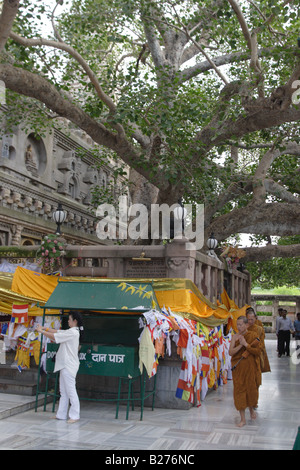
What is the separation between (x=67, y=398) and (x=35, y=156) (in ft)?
34.3

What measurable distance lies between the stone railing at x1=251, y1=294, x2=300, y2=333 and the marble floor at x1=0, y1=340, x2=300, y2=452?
76.5 ft

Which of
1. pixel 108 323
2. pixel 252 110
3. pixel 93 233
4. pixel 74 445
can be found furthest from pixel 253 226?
pixel 74 445

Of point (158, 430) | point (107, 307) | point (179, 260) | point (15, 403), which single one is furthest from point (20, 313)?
point (158, 430)

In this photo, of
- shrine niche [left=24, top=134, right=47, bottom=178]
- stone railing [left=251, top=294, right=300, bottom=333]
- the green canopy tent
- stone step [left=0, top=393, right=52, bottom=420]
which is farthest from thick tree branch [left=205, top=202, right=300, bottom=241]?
stone railing [left=251, top=294, right=300, bottom=333]

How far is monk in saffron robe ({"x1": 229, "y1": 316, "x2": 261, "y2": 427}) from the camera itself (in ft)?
25.6

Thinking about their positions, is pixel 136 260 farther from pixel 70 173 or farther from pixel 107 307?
pixel 70 173

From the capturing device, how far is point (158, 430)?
720 cm

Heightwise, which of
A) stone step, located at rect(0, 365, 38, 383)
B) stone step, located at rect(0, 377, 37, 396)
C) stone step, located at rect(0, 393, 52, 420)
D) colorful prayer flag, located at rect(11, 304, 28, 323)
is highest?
colorful prayer flag, located at rect(11, 304, 28, 323)

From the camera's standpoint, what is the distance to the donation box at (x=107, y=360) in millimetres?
7930

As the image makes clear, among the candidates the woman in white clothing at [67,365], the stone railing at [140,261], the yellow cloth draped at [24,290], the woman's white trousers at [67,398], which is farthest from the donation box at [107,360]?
the stone railing at [140,261]

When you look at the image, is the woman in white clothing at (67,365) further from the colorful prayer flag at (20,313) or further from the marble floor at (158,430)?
the colorful prayer flag at (20,313)

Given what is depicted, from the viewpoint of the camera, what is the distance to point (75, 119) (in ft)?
39.3

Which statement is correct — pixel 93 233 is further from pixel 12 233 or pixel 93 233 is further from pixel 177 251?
pixel 177 251

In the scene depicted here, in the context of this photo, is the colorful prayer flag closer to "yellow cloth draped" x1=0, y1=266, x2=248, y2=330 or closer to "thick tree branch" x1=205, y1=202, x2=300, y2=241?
"yellow cloth draped" x1=0, y1=266, x2=248, y2=330
